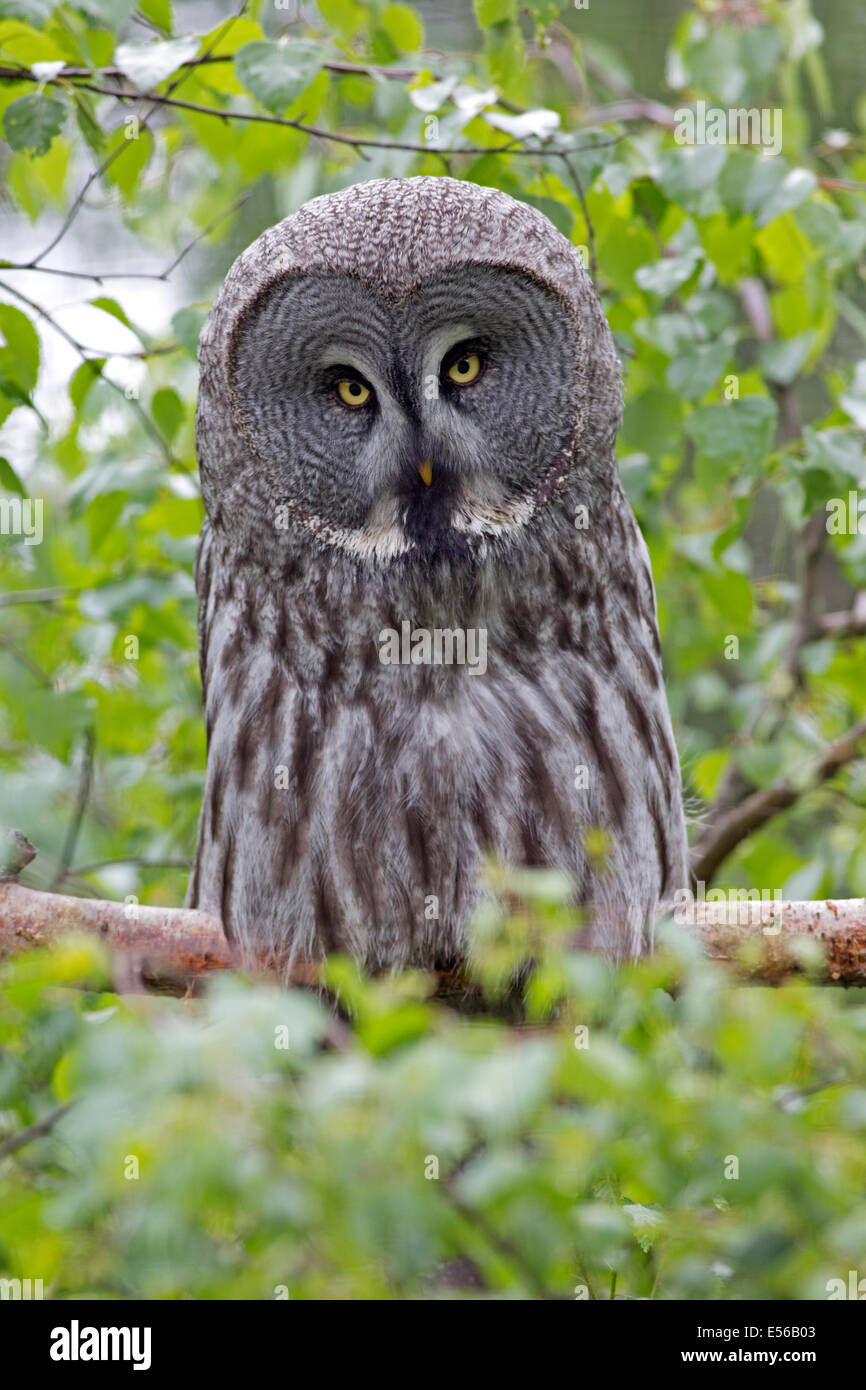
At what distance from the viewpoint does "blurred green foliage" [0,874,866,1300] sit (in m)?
1.45

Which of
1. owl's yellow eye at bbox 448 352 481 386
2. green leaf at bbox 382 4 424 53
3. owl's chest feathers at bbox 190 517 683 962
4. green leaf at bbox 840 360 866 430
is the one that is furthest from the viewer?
green leaf at bbox 382 4 424 53

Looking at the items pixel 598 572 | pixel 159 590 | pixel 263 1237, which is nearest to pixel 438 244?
pixel 598 572

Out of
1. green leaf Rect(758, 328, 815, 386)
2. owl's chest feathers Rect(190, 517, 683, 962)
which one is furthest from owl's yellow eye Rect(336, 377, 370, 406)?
green leaf Rect(758, 328, 815, 386)

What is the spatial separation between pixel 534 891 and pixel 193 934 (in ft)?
3.01

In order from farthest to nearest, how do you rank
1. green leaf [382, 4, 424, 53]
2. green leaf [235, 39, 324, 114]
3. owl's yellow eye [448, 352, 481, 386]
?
green leaf [382, 4, 424, 53]
owl's yellow eye [448, 352, 481, 386]
green leaf [235, 39, 324, 114]

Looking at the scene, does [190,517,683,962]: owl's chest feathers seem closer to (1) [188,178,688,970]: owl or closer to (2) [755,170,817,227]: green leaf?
(1) [188,178,688,970]: owl

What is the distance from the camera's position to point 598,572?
99.9 inches

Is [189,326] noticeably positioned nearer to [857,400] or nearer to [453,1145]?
[857,400]

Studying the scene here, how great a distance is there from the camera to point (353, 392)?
2.39 meters

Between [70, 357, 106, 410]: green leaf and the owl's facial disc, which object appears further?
[70, 357, 106, 410]: green leaf

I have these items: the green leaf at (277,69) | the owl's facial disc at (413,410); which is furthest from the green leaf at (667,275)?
the green leaf at (277,69)

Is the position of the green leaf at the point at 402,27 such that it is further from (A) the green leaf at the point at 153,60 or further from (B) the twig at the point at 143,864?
(B) the twig at the point at 143,864
